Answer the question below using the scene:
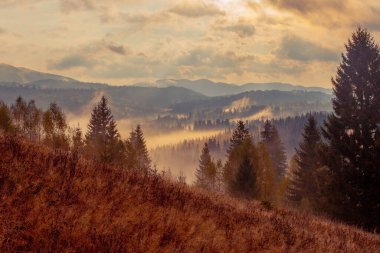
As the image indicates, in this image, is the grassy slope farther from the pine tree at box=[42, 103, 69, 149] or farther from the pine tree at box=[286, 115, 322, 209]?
the pine tree at box=[42, 103, 69, 149]

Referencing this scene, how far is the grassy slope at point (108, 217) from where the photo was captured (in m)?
5.21

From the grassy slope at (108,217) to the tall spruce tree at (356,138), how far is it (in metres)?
14.6

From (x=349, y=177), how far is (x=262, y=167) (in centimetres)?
3571

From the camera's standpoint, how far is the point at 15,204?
564cm

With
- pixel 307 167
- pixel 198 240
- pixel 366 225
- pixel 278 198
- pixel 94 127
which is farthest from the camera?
pixel 94 127

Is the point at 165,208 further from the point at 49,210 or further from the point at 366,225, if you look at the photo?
Result: the point at 366,225

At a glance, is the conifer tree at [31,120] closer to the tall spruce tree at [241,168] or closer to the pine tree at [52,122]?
the pine tree at [52,122]

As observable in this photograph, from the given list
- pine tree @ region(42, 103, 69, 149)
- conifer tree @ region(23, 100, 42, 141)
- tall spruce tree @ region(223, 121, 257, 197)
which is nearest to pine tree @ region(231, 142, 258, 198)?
tall spruce tree @ region(223, 121, 257, 197)

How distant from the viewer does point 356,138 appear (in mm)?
23906

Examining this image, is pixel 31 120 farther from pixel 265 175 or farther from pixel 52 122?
pixel 265 175

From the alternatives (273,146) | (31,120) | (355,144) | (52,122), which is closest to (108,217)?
(355,144)

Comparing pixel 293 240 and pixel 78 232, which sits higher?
pixel 78 232

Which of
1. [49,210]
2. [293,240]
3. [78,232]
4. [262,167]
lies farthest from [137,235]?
[262,167]

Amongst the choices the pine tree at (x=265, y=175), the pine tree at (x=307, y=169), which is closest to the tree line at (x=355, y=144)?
the pine tree at (x=307, y=169)
